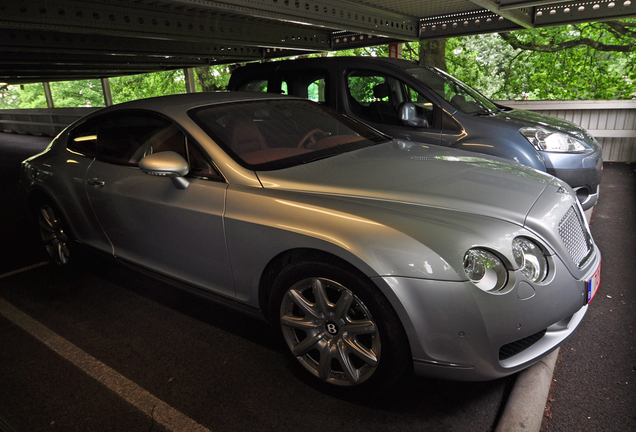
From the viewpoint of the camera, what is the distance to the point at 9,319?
3.28 metres

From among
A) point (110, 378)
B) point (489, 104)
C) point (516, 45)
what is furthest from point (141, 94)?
point (110, 378)

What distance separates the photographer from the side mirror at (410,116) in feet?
15.5

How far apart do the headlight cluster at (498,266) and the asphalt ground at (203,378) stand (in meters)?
0.72

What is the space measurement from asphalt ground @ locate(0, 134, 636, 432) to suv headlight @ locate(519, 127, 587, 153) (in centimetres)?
143

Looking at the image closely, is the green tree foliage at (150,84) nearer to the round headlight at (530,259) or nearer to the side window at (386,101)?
the side window at (386,101)

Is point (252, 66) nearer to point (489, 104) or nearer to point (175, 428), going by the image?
point (489, 104)

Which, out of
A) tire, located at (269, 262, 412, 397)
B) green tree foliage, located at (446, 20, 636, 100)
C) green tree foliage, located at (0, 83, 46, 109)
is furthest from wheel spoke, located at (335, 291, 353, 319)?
green tree foliage, located at (0, 83, 46, 109)

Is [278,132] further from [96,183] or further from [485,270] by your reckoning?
[485,270]

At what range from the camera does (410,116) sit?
474 centimetres

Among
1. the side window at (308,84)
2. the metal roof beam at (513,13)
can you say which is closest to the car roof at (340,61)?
the side window at (308,84)

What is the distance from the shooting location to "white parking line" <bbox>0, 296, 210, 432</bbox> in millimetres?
2184

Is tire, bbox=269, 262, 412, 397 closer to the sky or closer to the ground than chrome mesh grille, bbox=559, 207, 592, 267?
closer to the ground

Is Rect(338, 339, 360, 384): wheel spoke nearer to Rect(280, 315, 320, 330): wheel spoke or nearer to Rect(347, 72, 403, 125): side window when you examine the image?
Rect(280, 315, 320, 330): wheel spoke

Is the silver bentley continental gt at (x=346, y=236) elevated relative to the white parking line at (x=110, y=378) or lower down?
elevated
